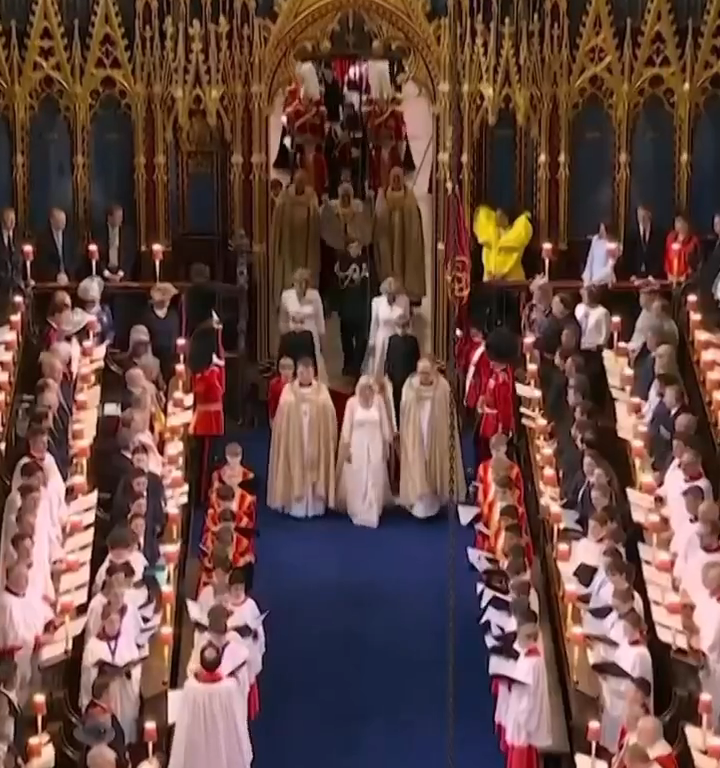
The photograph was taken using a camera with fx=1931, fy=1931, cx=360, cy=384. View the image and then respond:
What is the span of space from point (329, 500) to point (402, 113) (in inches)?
193

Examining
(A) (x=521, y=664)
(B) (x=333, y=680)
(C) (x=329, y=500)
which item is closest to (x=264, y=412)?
(C) (x=329, y=500)

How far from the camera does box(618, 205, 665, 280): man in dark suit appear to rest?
17781 mm

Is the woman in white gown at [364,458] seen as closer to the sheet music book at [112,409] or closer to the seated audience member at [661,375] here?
the sheet music book at [112,409]

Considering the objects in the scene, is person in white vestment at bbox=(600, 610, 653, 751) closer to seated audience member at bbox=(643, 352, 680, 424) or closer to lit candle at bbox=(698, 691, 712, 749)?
lit candle at bbox=(698, 691, 712, 749)

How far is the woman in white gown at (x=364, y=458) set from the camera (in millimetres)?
15398

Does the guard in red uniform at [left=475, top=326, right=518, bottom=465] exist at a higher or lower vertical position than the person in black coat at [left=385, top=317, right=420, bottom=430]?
lower

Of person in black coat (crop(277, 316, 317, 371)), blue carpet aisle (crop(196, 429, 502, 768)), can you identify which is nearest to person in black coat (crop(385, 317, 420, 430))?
person in black coat (crop(277, 316, 317, 371))

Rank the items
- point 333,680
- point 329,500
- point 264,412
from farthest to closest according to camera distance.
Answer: point 264,412
point 329,500
point 333,680

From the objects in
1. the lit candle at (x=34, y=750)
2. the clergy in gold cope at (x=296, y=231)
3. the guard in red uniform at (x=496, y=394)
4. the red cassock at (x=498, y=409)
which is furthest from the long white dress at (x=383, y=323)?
the lit candle at (x=34, y=750)

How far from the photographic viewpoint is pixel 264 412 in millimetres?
17859

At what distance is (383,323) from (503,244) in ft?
5.73

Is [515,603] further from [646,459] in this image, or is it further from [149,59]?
[149,59]

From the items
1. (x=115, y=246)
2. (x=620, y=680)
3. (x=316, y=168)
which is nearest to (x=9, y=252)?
(x=115, y=246)

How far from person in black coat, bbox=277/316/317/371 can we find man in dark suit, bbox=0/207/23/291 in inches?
92.4
